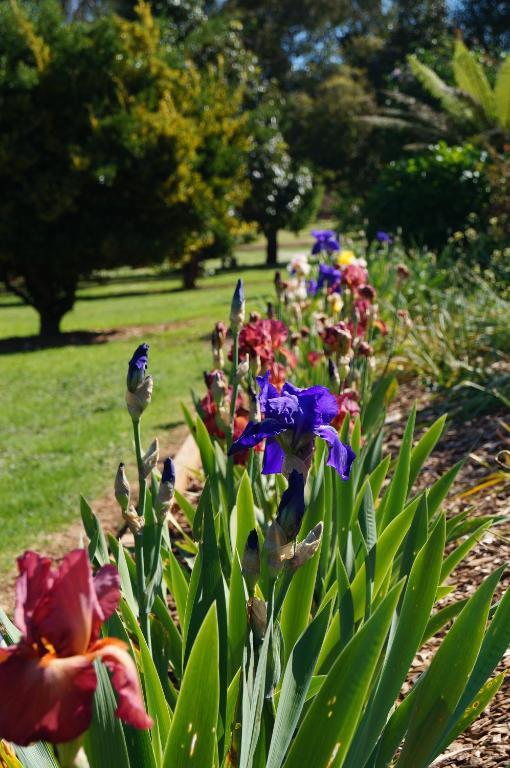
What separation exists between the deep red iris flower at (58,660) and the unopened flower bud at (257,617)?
60cm

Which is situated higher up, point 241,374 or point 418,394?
point 241,374

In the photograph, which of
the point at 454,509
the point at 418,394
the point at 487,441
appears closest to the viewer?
the point at 454,509

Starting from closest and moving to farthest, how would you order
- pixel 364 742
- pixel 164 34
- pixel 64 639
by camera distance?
pixel 64 639
pixel 364 742
pixel 164 34

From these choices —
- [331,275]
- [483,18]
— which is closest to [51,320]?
[331,275]

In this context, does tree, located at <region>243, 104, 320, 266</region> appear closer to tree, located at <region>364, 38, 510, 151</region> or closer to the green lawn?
tree, located at <region>364, 38, 510, 151</region>

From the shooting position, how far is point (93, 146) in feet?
33.3

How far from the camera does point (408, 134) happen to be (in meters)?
17.4

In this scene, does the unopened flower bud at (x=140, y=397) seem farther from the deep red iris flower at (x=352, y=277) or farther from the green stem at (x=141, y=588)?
the deep red iris flower at (x=352, y=277)

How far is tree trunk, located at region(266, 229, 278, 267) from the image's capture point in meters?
24.3

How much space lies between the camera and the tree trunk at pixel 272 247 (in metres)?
24.3

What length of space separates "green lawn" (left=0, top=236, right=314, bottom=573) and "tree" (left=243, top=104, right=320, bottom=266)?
8.12 metres

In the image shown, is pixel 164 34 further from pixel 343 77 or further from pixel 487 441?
pixel 343 77

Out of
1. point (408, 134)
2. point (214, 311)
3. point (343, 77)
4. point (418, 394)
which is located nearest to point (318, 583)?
point (418, 394)

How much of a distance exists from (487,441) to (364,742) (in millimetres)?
2687
